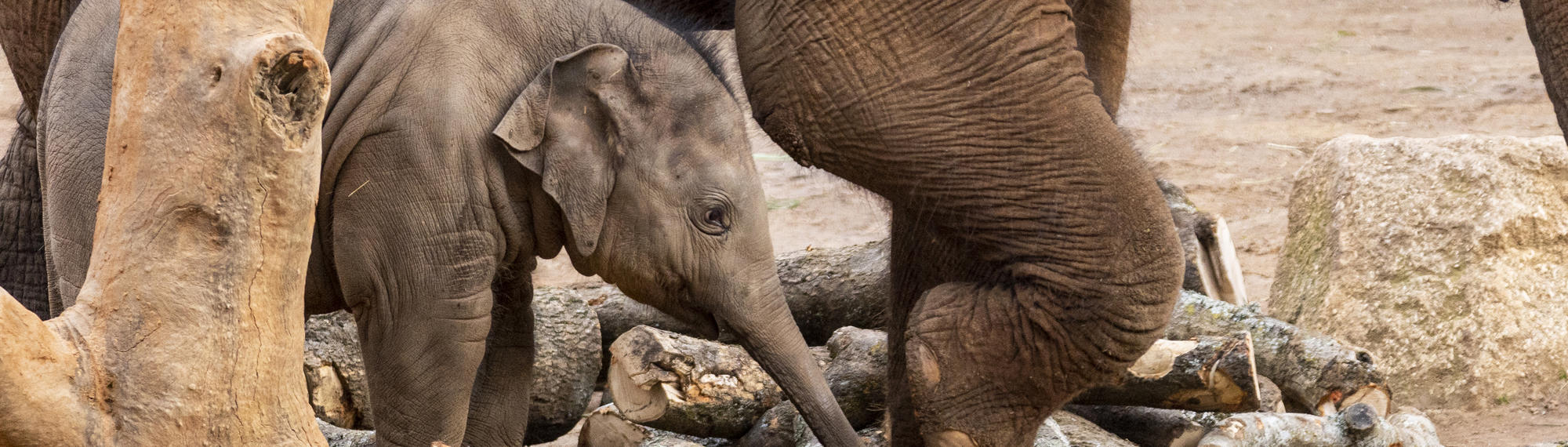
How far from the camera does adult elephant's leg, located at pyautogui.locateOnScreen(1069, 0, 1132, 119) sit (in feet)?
12.3

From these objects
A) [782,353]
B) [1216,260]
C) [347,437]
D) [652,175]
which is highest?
[652,175]

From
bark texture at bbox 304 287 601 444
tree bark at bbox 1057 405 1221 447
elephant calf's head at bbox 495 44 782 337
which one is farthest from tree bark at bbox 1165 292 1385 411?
bark texture at bbox 304 287 601 444

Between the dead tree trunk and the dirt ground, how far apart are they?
3.10m

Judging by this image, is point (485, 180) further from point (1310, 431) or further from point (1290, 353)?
point (1290, 353)

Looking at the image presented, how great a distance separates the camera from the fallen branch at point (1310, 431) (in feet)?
10.3

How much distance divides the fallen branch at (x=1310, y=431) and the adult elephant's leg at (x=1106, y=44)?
0.88m

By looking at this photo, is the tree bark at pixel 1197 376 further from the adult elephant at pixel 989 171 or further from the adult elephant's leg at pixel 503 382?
the adult elephant's leg at pixel 503 382

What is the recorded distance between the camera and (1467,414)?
426 centimetres

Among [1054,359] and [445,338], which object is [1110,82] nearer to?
[1054,359]

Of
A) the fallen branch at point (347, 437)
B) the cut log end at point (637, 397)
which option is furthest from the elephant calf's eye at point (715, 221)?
the fallen branch at point (347, 437)

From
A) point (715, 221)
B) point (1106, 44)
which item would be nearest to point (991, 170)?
point (715, 221)

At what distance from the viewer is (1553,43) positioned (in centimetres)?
259

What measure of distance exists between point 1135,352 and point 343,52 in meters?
1.46

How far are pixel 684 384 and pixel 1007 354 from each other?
0.95 m
